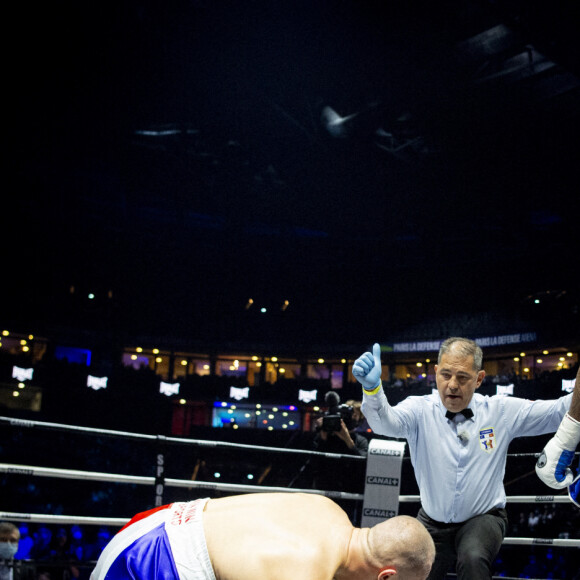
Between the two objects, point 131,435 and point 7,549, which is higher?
point 131,435

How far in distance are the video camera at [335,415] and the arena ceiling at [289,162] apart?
8.15 metres

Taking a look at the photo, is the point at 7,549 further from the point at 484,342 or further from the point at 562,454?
the point at 484,342

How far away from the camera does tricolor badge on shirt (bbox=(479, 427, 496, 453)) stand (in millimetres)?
3201

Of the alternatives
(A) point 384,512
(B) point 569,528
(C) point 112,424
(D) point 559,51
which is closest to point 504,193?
(D) point 559,51

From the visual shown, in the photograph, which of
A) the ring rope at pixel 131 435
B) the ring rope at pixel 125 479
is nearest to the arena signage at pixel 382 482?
the ring rope at pixel 125 479

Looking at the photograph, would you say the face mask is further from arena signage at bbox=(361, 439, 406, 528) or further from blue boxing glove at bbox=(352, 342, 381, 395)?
blue boxing glove at bbox=(352, 342, 381, 395)

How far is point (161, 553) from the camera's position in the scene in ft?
6.98

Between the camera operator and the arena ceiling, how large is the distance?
8199mm

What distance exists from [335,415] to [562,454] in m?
2.27

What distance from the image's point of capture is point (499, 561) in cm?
1002

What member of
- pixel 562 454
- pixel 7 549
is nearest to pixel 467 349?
pixel 562 454

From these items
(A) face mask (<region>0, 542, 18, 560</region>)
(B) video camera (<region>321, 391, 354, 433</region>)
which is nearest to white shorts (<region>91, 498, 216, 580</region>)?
(B) video camera (<region>321, 391, 354, 433</region>)

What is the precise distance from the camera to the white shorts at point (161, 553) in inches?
81.7

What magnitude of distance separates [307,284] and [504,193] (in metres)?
13.4
